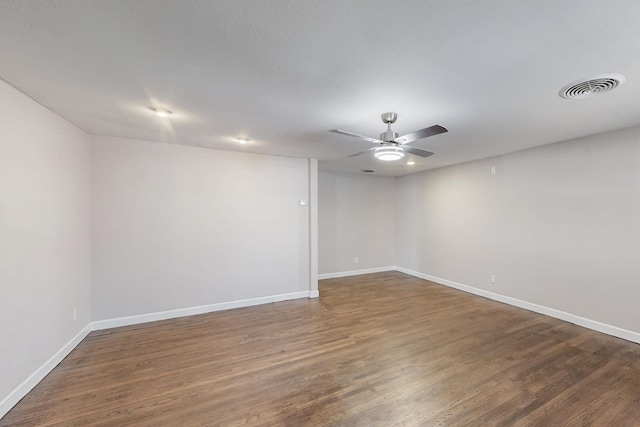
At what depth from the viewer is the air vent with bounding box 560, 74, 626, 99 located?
76.3 inches

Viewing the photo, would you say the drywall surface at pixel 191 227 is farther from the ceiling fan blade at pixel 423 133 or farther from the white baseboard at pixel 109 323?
the ceiling fan blade at pixel 423 133

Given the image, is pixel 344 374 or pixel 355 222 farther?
pixel 355 222

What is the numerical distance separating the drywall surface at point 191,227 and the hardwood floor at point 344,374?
51cm

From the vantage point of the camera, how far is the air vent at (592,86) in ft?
6.36

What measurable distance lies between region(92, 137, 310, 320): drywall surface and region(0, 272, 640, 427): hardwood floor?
0.51 m

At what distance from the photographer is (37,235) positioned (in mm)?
2389

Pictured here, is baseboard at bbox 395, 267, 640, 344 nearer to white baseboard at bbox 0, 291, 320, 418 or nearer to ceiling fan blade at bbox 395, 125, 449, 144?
white baseboard at bbox 0, 291, 320, 418

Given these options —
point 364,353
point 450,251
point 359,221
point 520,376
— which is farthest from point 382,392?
point 359,221

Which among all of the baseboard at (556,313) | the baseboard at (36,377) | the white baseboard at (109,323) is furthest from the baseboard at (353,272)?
the baseboard at (36,377)

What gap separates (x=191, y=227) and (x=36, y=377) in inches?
83.0

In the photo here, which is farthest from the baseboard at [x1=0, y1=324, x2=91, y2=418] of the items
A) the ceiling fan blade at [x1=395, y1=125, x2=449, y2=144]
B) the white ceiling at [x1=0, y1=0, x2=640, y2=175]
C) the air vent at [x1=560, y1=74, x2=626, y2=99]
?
the air vent at [x1=560, y1=74, x2=626, y2=99]

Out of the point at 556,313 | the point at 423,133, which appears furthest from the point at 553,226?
the point at 423,133

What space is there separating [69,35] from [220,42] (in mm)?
829

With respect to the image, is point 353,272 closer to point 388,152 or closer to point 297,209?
point 297,209
